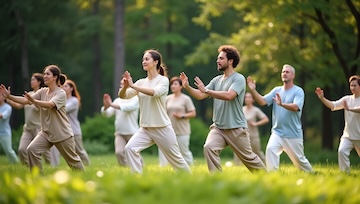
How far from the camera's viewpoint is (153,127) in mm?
A: 10531

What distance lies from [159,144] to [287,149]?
3.05 m

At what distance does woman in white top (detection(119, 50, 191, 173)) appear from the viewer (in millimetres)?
10383

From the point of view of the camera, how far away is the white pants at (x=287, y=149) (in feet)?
38.7

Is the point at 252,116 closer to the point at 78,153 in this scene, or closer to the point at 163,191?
the point at 78,153

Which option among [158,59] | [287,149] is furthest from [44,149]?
[287,149]

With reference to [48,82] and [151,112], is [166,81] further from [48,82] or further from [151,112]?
[48,82]

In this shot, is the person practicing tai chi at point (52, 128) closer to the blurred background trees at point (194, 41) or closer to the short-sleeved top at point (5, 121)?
the short-sleeved top at point (5, 121)

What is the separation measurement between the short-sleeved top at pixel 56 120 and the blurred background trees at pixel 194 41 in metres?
8.70

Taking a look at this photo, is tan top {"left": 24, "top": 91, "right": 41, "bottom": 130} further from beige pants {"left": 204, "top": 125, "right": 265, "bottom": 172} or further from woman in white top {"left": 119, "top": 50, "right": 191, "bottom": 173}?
beige pants {"left": 204, "top": 125, "right": 265, "bottom": 172}

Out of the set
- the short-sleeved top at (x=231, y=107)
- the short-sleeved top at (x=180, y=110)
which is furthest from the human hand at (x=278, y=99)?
the short-sleeved top at (x=180, y=110)

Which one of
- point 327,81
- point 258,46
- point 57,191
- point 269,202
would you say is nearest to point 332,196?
point 269,202

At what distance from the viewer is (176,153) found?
10.4 metres

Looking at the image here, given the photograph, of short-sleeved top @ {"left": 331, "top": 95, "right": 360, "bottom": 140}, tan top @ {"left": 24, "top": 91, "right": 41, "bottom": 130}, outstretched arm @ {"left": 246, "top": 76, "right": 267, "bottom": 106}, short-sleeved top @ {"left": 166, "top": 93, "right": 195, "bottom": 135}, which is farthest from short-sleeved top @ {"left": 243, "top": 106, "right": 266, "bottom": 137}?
tan top @ {"left": 24, "top": 91, "right": 41, "bottom": 130}

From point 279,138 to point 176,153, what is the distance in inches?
106
